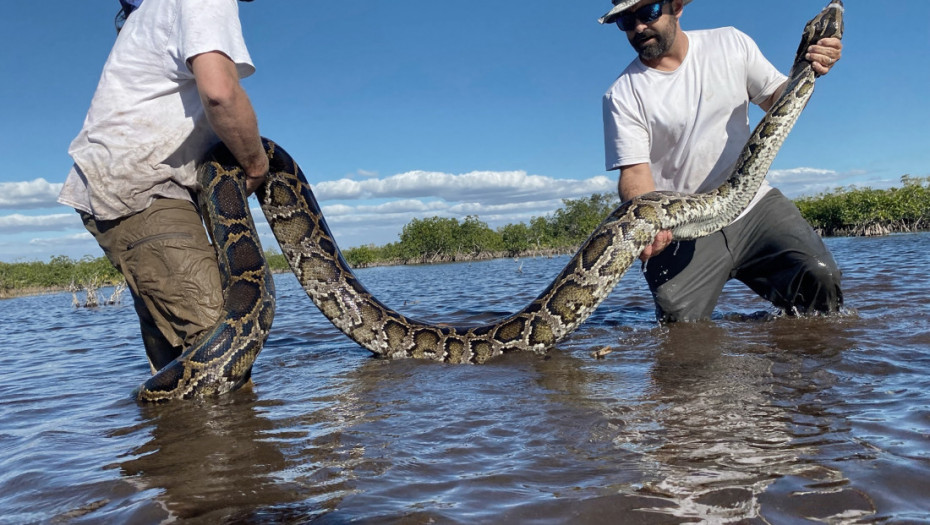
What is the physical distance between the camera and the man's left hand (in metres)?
6.66

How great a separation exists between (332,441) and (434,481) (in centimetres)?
108

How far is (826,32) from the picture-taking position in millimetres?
6719

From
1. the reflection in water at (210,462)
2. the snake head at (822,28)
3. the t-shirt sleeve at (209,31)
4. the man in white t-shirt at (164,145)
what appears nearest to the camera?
the reflection in water at (210,462)

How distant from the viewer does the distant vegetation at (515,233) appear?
4772cm

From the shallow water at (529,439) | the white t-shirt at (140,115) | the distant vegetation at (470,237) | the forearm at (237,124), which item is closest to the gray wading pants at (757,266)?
the shallow water at (529,439)

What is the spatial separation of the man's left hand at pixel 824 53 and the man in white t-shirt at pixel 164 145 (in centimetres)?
580

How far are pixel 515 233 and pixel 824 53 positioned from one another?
7346 centimetres

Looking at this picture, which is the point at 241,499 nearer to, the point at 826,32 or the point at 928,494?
the point at 928,494

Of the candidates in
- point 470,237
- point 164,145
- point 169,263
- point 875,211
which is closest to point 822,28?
point 164,145

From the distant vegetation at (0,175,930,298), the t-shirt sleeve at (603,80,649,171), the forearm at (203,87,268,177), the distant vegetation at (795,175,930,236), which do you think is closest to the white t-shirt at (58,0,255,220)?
the forearm at (203,87,268,177)

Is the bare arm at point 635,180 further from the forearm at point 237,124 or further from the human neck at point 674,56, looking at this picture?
the forearm at point 237,124

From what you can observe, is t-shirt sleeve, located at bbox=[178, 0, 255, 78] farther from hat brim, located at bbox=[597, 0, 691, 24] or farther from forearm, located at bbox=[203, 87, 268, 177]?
hat brim, located at bbox=[597, 0, 691, 24]

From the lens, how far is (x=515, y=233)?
80062 mm

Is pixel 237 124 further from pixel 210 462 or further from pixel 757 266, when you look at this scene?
pixel 757 266
